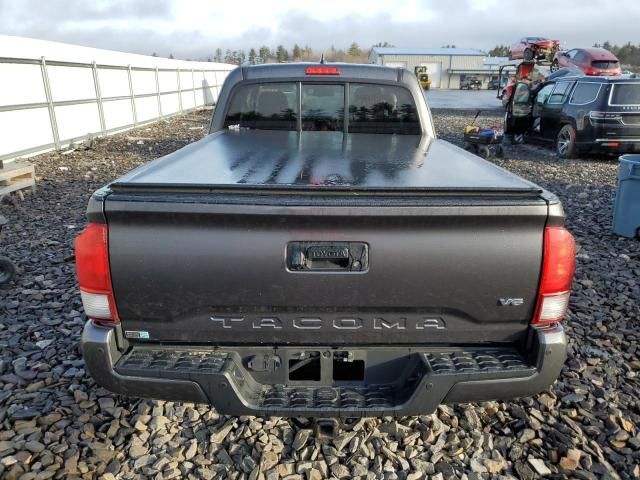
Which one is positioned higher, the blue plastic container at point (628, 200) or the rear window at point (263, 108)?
the rear window at point (263, 108)

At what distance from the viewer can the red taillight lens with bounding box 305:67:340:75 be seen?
159 inches

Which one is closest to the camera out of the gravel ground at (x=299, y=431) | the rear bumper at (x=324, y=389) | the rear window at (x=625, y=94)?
the rear bumper at (x=324, y=389)

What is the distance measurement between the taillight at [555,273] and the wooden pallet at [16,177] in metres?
7.88

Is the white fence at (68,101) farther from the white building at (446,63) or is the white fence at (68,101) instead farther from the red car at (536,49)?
the white building at (446,63)

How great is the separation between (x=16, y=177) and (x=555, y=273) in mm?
8660

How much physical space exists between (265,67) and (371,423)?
10.1 feet

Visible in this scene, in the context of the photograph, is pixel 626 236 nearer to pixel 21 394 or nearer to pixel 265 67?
pixel 265 67

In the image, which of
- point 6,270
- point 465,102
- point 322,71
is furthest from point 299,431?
point 465,102

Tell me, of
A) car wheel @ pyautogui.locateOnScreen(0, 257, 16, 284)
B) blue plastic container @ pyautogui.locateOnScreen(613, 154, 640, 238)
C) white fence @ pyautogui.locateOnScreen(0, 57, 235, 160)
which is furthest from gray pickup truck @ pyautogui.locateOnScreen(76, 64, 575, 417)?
white fence @ pyautogui.locateOnScreen(0, 57, 235, 160)

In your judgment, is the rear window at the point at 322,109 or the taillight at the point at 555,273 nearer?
the taillight at the point at 555,273

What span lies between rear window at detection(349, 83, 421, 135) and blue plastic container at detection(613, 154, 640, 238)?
3.47m

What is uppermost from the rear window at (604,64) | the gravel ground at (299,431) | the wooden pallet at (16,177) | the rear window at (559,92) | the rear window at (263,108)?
the rear window at (604,64)

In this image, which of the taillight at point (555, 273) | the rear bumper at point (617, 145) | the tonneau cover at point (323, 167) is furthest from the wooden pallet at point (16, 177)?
the rear bumper at point (617, 145)

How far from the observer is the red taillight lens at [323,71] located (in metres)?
4.04
